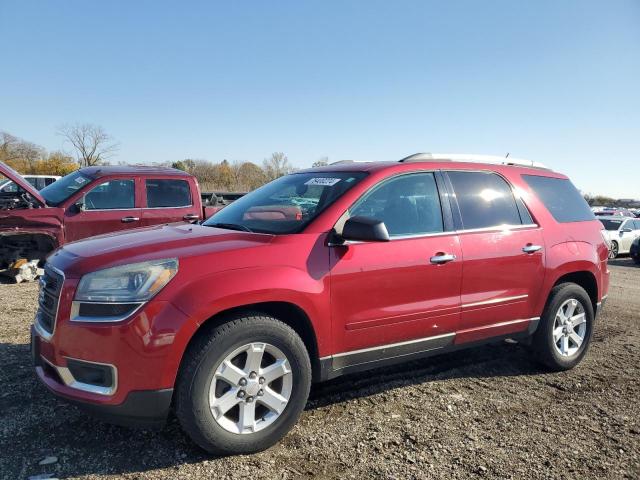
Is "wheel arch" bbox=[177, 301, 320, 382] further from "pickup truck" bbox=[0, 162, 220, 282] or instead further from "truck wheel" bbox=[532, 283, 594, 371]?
"pickup truck" bbox=[0, 162, 220, 282]

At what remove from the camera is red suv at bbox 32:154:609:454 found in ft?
8.62

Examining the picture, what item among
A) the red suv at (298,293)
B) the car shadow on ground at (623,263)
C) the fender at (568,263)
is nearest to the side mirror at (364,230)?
the red suv at (298,293)

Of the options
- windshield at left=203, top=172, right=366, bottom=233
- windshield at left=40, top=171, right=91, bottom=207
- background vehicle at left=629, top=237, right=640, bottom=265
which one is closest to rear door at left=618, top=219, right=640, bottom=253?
background vehicle at left=629, top=237, right=640, bottom=265

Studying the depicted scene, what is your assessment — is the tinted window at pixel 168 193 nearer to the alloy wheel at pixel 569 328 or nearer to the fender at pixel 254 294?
the fender at pixel 254 294

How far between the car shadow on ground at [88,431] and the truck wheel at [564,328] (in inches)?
16.4

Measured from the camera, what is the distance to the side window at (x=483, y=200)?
12.8 feet

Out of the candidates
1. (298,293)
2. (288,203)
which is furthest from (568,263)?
(298,293)

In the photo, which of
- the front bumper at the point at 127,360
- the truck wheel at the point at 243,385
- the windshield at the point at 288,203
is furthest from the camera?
the windshield at the point at 288,203

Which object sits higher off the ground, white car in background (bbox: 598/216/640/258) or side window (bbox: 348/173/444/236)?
side window (bbox: 348/173/444/236)

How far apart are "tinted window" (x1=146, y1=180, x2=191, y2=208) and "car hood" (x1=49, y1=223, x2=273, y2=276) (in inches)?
180

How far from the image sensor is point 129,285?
2.65 metres

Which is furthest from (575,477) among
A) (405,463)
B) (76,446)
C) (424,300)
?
(76,446)

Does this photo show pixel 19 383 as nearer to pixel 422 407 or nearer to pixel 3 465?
pixel 3 465

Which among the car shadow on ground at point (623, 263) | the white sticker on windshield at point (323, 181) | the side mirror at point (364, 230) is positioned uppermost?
the white sticker on windshield at point (323, 181)
